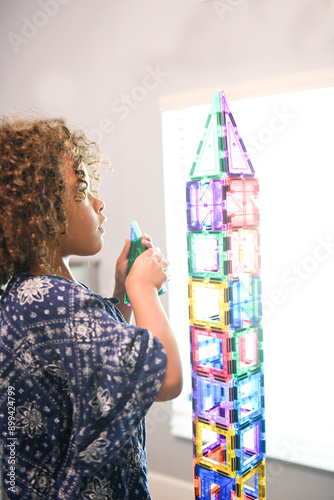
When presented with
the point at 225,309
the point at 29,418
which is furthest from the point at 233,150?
the point at 29,418

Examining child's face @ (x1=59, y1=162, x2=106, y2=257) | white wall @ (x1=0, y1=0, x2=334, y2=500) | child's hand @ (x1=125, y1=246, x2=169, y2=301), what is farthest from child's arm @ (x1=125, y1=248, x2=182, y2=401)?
white wall @ (x1=0, y1=0, x2=334, y2=500)

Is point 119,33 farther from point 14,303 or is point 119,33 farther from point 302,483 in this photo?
point 302,483

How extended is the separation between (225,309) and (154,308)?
0.93 feet

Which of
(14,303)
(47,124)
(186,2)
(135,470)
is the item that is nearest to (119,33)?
(186,2)

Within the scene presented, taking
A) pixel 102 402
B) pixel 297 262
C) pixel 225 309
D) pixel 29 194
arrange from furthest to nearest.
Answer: pixel 297 262 → pixel 225 309 → pixel 29 194 → pixel 102 402

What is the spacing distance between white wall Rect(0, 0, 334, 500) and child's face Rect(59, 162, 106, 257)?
98 cm

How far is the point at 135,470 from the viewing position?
908 millimetres

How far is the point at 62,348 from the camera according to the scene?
0.74 metres

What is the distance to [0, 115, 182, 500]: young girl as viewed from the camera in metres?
0.73

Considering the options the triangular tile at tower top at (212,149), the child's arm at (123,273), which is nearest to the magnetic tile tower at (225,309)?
the triangular tile at tower top at (212,149)

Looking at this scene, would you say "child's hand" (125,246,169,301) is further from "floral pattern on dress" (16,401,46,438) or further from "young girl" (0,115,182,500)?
"floral pattern on dress" (16,401,46,438)

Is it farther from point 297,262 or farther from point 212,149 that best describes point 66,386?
point 297,262

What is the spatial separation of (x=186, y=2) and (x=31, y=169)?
1257 mm

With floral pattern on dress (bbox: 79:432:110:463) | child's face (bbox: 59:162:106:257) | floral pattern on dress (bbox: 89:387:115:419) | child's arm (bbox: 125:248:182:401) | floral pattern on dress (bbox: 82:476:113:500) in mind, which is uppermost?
child's face (bbox: 59:162:106:257)
